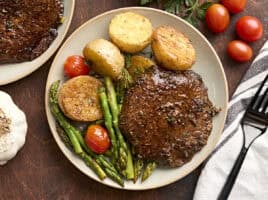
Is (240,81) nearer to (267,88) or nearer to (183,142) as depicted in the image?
(267,88)

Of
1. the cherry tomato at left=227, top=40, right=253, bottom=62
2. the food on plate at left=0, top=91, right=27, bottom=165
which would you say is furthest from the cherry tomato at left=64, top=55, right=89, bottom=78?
the cherry tomato at left=227, top=40, right=253, bottom=62

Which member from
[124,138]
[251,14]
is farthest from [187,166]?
[251,14]

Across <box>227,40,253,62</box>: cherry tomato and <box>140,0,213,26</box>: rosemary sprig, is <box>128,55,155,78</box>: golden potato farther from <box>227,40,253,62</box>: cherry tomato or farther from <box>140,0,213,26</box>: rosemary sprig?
<box>227,40,253,62</box>: cherry tomato

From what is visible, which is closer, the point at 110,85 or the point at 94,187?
the point at 110,85

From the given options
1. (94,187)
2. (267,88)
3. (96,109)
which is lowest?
(94,187)

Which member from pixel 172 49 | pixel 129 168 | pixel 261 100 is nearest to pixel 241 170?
pixel 261 100

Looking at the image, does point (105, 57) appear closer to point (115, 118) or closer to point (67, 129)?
point (115, 118)
